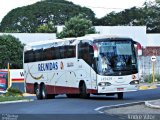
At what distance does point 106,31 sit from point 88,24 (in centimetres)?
463

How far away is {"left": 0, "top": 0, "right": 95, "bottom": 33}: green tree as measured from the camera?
109 meters

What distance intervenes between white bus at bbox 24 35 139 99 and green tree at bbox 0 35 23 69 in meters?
23.3

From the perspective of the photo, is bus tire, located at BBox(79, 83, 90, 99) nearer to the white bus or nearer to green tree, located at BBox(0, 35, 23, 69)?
the white bus

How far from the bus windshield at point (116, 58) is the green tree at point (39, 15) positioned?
81416 millimetres

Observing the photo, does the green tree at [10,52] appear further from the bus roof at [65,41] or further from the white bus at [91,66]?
the white bus at [91,66]

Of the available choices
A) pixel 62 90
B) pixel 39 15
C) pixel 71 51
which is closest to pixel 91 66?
pixel 71 51

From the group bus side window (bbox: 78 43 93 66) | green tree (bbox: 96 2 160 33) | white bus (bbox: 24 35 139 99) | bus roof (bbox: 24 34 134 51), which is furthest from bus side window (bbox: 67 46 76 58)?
green tree (bbox: 96 2 160 33)

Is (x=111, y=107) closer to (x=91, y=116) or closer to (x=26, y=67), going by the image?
(x=91, y=116)

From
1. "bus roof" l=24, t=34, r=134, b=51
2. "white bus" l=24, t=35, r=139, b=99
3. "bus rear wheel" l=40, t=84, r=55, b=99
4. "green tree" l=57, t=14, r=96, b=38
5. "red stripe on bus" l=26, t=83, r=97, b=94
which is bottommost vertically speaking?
"bus rear wheel" l=40, t=84, r=55, b=99

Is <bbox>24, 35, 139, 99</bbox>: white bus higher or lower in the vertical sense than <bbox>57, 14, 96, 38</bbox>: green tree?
lower

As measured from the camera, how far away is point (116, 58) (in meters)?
26.6

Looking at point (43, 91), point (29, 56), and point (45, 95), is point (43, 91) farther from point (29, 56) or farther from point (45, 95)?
point (29, 56)

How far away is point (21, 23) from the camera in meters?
108

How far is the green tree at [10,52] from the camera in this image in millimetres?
54312
